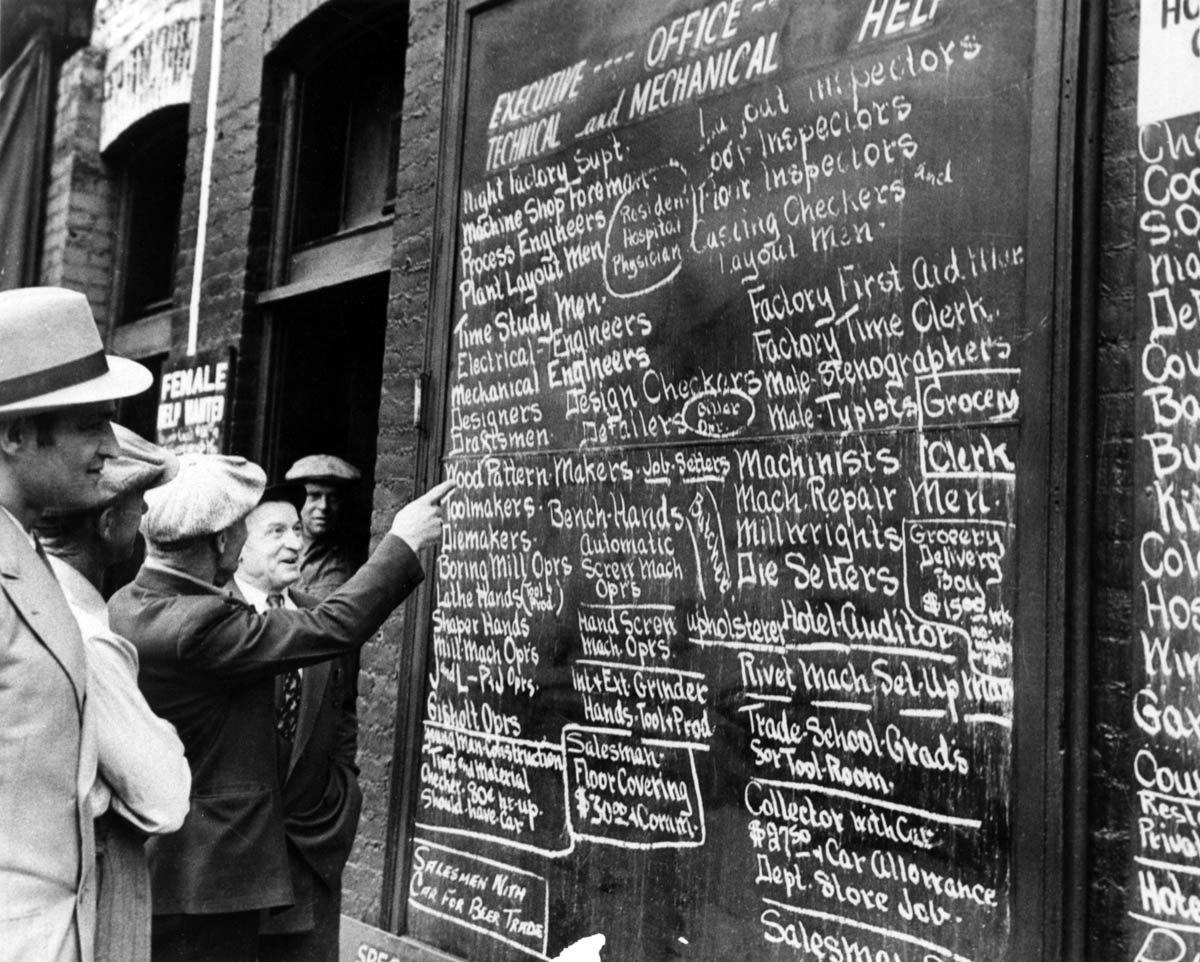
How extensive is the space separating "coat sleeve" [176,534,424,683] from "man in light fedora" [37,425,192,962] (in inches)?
28.7

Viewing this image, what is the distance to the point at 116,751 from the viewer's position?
2.22 metres

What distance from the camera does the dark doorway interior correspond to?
615 cm

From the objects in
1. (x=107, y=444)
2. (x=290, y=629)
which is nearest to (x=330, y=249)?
(x=290, y=629)

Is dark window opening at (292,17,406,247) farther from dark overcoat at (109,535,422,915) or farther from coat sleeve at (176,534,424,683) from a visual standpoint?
dark overcoat at (109,535,422,915)

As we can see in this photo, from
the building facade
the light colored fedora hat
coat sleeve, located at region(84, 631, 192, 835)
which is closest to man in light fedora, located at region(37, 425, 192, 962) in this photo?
coat sleeve, located at region(84, 631, 192, 835)

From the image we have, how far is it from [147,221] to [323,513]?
3491 mm

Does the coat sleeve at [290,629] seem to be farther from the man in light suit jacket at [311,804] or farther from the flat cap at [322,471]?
the flat cap at [322,471]

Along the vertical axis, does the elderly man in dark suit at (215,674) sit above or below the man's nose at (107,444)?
below

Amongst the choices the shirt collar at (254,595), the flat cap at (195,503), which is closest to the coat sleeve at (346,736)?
the shirt collar at (254,595)

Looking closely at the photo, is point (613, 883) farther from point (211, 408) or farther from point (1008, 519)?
point (211, 408)

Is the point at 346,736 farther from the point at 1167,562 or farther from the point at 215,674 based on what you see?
the point at 1167,562

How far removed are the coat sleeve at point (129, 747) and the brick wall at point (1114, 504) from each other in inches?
73.4

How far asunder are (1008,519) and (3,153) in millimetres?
7460

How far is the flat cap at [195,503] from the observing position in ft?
10.7
